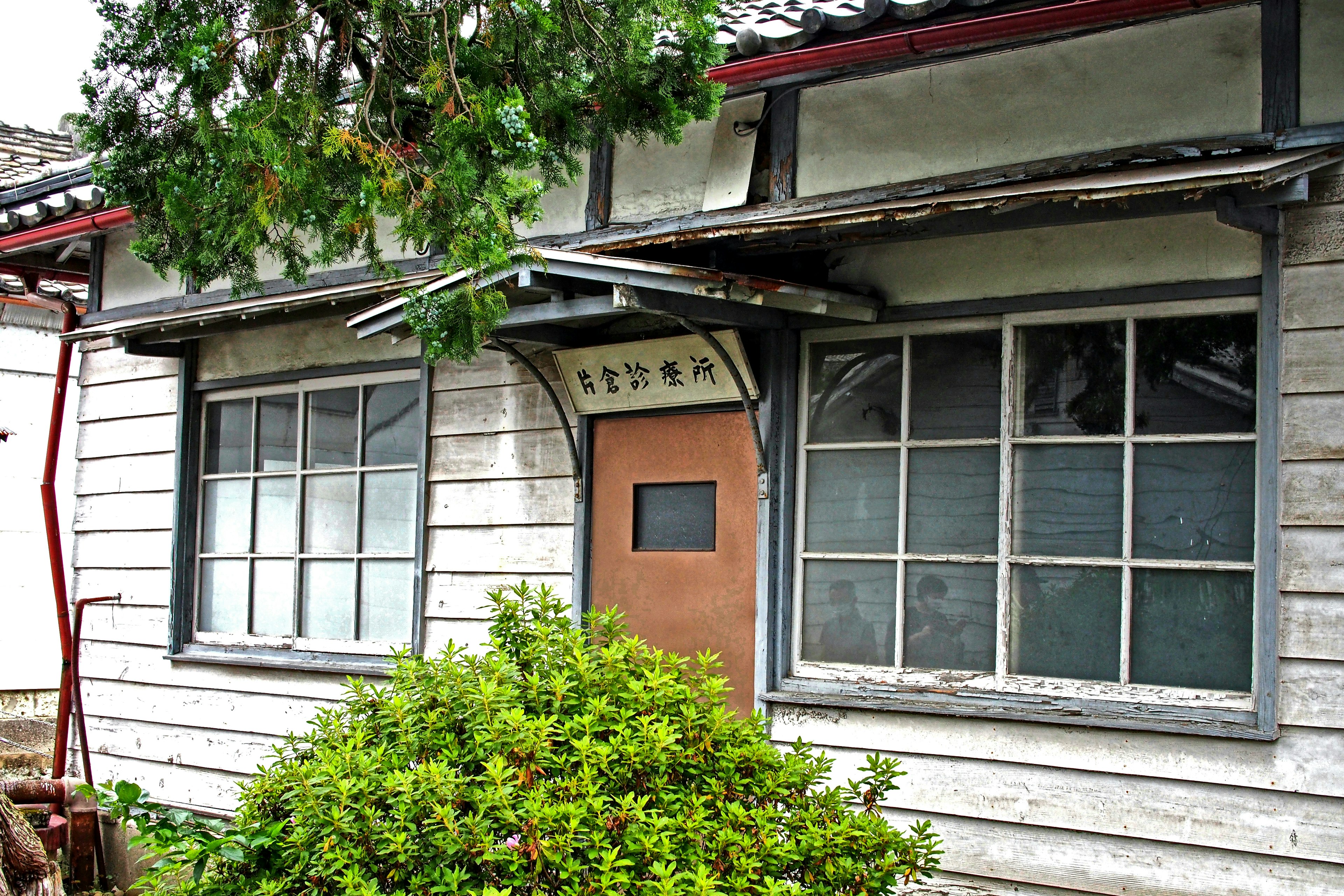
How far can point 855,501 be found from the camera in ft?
17.7

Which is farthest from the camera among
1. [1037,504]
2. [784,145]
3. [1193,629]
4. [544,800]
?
[784,145]

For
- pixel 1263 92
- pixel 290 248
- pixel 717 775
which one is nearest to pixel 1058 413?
pixel 1263 92

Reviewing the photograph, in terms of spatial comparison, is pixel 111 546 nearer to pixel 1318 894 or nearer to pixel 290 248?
pixel 290 248

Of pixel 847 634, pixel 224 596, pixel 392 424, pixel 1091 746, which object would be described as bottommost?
pixel 1091 746

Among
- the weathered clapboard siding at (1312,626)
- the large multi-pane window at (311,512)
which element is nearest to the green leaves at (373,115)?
the large multi-pane window at (311,512)

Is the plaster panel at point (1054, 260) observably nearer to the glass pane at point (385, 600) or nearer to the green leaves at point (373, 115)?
the green leaves at point (373, 115)

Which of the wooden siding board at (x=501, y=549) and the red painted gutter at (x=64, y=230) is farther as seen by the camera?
the red painted gutter at (x=64, y=230)

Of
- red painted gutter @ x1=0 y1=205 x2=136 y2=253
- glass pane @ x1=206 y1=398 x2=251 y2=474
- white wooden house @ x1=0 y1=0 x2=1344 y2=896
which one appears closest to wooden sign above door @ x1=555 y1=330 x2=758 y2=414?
white wooden house @ x1=0 y1=0 x2=1344 y2=896

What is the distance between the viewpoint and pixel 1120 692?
183 inches

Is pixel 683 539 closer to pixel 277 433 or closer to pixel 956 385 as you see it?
pixel 956 385

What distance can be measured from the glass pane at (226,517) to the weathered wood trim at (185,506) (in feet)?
0.24

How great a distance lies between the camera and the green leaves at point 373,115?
385 cm

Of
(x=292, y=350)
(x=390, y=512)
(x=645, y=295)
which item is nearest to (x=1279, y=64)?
(x=645, y=295)

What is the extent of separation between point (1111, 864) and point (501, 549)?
3398 mm
